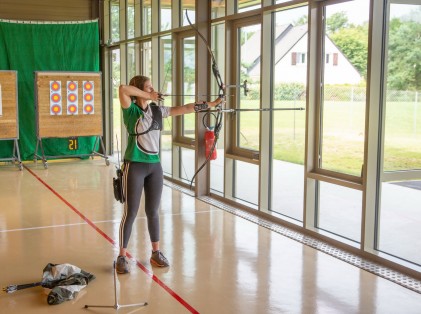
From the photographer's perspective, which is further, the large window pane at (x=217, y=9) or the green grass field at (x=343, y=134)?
the large window pane at (x=217, y=9)

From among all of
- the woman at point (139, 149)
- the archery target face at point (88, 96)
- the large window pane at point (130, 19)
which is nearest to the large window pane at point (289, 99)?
the woman at point (139, 149)

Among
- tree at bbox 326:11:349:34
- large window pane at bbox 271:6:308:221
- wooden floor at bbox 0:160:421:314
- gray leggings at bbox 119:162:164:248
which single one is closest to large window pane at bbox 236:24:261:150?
large window pane at bbox 271:6:308:221

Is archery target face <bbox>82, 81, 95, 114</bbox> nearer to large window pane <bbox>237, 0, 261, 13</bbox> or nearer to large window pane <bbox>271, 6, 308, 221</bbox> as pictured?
large window pane <bbox>237, 0, 261, 13</bbox>

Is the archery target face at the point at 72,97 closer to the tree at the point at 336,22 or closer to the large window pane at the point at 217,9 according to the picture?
the large window pane at the point at 217,9

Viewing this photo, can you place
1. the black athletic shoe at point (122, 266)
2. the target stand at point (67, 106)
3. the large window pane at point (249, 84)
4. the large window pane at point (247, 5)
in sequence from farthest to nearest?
the target stand at point (67, 106) < the large window pane at point (249, 84) < the large window pane at point (247, 5) < the black athletic shoe at point (122, 266)

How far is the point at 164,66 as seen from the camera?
7.51 metres

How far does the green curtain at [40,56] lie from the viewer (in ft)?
28.8

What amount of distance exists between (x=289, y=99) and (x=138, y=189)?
1959mm

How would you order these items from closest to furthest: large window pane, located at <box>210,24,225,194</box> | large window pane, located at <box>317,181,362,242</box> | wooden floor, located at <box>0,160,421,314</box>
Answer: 1. wooden floor, located at <box>0,160,421,314</box>
2. large window pane, located at <box>317,181,362,242</box>
3. large window pane, located at <box>210,24,225,194</box>

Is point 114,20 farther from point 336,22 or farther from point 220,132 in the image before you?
point 336,22

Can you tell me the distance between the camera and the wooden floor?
10.7 ft

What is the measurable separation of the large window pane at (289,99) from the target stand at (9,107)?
430 cm

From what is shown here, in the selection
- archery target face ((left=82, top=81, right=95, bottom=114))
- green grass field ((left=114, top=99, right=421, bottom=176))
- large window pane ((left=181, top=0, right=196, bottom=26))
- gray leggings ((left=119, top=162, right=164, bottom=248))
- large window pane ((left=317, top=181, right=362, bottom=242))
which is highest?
large window pane ((left=181, top=0, right=196, bottom=26))

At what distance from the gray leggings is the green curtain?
5.59m
